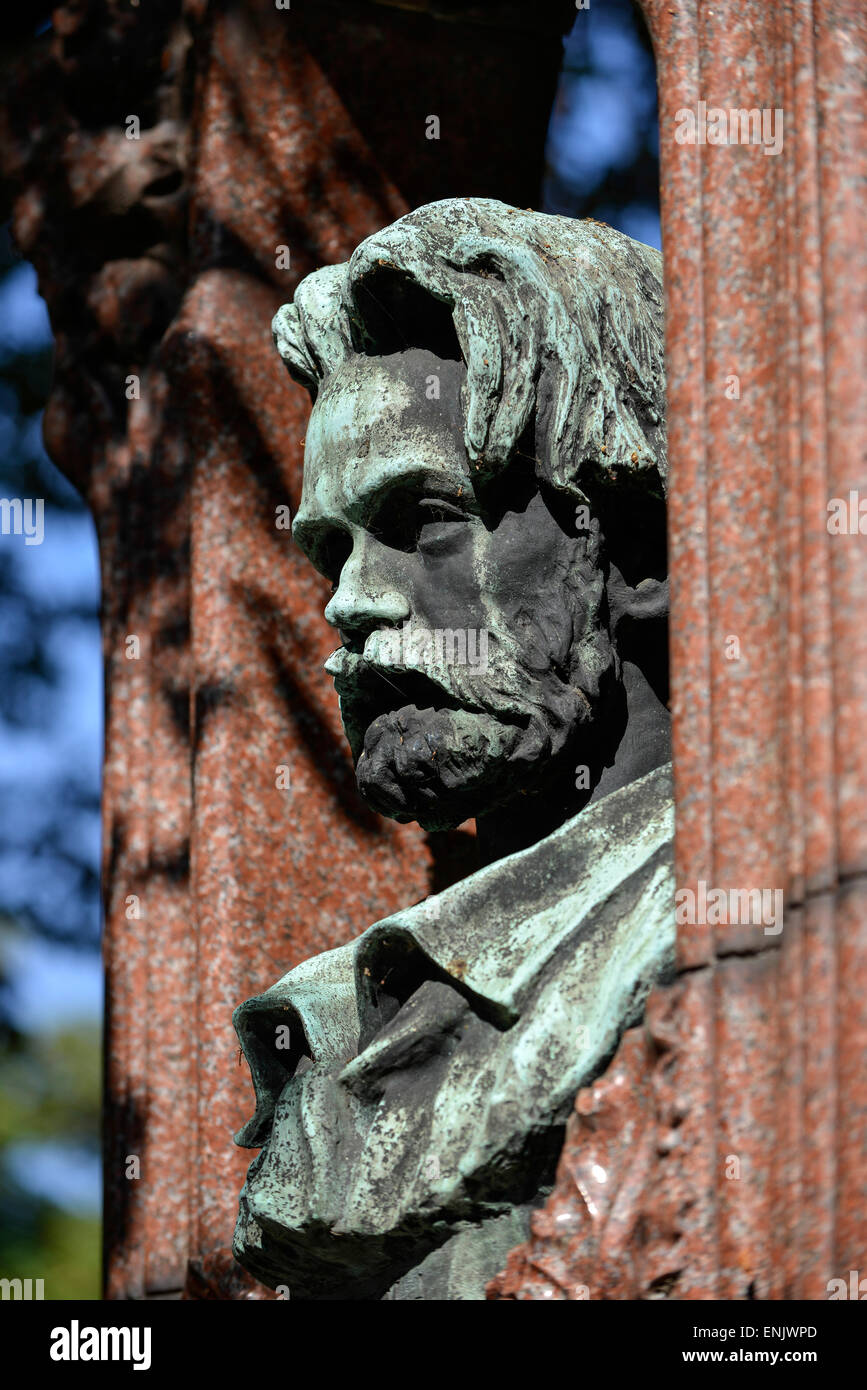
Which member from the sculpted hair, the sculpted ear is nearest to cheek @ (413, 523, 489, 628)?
the sculpted hair

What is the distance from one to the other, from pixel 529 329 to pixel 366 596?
1.53ft

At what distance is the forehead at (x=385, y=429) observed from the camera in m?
3.48

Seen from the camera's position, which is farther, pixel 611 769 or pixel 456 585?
pixel 611 769

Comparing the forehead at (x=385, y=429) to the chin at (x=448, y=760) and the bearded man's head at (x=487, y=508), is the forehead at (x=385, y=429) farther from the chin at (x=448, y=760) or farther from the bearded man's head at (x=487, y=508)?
the chin at (x=448, y=760)

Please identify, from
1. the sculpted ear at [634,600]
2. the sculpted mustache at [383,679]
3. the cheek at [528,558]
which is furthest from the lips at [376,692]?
the sculpted ear at [634,600]

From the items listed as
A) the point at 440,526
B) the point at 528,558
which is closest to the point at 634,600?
the point at 528,558

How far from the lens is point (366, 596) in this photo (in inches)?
138

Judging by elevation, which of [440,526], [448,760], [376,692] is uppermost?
[440,526]

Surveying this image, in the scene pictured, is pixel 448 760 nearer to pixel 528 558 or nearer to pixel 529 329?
pixel 528 558

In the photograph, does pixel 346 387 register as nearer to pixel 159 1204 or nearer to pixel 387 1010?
pixel 387 1010

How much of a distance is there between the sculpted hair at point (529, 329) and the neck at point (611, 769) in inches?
13.2

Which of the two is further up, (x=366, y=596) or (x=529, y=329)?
(x=529, y=329)

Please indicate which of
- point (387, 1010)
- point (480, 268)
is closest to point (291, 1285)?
point (387, 1010)

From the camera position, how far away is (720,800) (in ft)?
8.89
